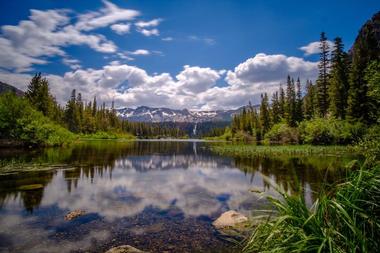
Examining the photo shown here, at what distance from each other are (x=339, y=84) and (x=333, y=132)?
34.1 feet

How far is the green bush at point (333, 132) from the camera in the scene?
39.1 m

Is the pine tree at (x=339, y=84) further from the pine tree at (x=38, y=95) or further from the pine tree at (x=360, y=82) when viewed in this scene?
the pine tree at (x=38, y=95)

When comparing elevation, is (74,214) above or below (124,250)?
below

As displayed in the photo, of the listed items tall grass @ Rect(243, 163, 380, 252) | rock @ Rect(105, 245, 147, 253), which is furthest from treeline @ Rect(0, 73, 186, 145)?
tall grass @ Rect(243, 163, 380, 252)

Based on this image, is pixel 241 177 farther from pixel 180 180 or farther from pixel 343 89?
pixel 343 89

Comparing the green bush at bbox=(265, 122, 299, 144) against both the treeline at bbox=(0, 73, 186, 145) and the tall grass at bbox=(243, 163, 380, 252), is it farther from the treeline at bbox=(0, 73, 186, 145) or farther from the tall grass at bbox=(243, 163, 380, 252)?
the tall grass at bbox=(243, 163, 380, 252)

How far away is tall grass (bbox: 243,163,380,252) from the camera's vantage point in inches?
128

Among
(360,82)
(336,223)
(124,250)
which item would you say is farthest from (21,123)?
(360,82)

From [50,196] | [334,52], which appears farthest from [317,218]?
[334,52]

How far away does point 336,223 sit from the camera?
384 cm

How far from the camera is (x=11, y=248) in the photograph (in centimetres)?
670

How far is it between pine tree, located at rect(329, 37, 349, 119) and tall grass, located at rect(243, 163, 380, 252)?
47.9 metres

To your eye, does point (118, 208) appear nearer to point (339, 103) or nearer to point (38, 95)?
point (339, 103)

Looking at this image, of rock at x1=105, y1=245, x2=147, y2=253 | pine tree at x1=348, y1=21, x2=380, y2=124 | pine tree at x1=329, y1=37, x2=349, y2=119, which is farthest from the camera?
pine tree at x1=329, y1=37, x2=349, y2=119
